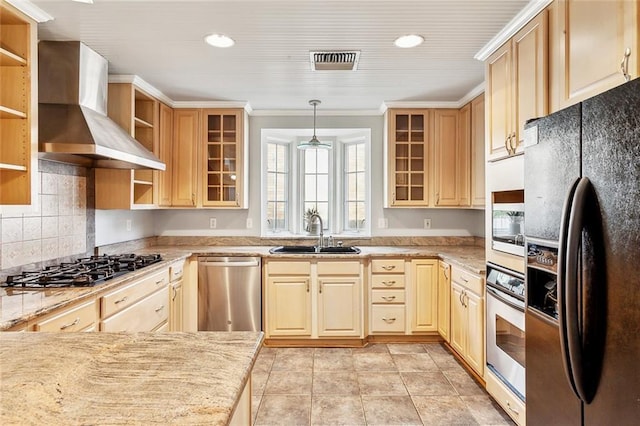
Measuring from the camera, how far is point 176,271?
3.13m

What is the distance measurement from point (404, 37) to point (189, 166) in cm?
249

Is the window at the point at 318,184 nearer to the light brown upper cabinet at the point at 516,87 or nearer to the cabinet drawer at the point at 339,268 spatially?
the cabinet drawer at the point at 339,268

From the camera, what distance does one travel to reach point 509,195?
2207 millimetres

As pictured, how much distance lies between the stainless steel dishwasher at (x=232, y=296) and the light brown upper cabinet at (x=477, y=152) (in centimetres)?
219

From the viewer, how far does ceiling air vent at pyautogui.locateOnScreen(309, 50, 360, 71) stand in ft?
8.43

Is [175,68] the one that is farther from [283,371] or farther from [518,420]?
[518,420]

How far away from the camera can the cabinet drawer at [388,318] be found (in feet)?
11.4

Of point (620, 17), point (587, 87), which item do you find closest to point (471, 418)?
point (587, 87)

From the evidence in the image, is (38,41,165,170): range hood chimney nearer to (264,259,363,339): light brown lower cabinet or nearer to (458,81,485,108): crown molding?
(264,259,363,339): light brown lower cabinet

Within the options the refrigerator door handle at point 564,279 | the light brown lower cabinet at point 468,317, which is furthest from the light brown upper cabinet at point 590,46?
the light brown lower cabinet at point 468,317

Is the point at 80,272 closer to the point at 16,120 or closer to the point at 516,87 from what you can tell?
the point at 16,120

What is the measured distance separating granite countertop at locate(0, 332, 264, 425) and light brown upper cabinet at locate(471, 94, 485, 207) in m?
2.79

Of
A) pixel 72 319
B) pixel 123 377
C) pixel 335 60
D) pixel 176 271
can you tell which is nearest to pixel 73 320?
pixel 72 319

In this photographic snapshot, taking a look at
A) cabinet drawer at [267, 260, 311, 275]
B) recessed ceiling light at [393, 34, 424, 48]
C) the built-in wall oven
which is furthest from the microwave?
cabinet drawer at [267, 260, 311, 275]
